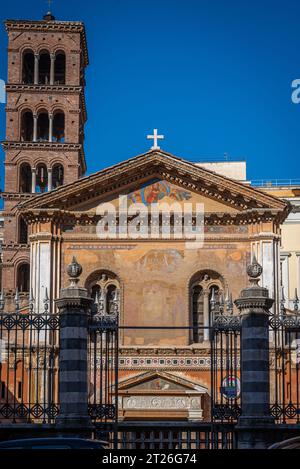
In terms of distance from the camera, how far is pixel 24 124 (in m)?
55.4

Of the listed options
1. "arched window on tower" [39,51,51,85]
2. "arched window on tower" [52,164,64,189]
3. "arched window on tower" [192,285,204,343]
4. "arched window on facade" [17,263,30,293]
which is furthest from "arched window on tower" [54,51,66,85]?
"arched window on tower" [192,285,204,343]

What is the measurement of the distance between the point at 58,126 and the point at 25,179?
3335mm

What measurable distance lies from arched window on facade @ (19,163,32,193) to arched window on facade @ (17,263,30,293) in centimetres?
389

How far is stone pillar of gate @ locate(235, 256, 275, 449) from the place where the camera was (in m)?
22.2

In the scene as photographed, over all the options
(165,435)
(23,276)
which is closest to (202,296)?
(165,435)

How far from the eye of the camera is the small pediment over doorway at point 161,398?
37.9 metres

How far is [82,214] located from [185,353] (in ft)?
21.6

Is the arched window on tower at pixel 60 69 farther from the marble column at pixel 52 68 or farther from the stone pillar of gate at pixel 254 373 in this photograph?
the stone pillar of gate at pixel 254 373

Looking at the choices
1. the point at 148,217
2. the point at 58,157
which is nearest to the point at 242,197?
the point at 148,217

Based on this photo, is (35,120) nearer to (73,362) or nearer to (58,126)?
(58,126)

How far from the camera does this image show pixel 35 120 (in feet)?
180

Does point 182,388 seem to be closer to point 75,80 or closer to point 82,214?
point 82,214

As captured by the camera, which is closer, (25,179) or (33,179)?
(33,179)

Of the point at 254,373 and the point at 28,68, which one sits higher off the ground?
the point at 28,68
